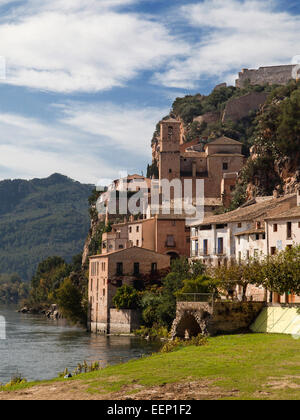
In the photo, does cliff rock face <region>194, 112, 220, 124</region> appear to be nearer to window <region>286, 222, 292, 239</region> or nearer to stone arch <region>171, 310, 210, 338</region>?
window <region>286, 222, 292, 239</region>

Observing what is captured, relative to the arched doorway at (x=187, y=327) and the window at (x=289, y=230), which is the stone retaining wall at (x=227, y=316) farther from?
the window at (x=289, y=230)

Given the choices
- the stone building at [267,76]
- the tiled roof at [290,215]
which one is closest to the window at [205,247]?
the tiled roof at [290,215]

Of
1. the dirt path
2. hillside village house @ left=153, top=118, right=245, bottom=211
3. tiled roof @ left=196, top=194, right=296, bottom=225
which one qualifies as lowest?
the dirt path

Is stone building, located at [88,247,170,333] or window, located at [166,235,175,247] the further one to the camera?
window, located at [166,235,175,247]

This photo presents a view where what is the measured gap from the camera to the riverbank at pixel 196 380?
21.9 meters

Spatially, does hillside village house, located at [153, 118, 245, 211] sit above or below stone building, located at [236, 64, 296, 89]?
below

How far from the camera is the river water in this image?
143 ft

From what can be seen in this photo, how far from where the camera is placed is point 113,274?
246 feet

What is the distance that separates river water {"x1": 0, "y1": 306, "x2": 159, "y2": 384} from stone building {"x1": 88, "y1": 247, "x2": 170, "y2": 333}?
2772 millimetres

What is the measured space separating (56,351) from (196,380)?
1269 inches

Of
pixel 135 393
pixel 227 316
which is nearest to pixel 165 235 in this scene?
pixel 227 316

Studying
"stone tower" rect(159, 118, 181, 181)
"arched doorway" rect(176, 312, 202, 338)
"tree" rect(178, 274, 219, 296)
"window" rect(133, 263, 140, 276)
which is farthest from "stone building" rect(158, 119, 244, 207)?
"arched doorway" rect(176, 312, 202, 338)

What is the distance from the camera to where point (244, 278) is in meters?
49.5
